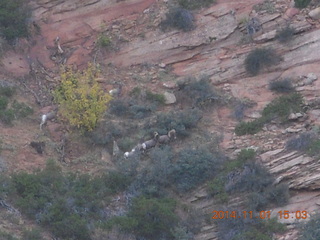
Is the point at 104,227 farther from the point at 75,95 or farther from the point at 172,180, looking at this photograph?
the point at 75,95

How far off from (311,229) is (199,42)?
7.52 m

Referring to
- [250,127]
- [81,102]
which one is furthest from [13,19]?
[250,127]

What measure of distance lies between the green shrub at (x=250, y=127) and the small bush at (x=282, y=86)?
1.40 metres

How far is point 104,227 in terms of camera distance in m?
20.6

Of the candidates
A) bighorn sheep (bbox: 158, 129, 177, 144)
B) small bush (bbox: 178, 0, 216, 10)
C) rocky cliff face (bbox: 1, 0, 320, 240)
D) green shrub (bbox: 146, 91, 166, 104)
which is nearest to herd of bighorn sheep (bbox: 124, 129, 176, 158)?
bighorn sheep (bbox: 158, 129, 177, 144)

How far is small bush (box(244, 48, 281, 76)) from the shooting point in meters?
25.1

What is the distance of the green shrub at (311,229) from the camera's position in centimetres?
1992

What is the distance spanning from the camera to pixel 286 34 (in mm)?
25234

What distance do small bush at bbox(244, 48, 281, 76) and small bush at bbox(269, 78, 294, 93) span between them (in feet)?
2.25

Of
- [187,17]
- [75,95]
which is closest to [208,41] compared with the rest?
[187,17]

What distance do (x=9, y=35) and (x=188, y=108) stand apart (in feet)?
17.9

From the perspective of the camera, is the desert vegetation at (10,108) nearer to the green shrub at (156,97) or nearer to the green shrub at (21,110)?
the green shrub at (21,110)

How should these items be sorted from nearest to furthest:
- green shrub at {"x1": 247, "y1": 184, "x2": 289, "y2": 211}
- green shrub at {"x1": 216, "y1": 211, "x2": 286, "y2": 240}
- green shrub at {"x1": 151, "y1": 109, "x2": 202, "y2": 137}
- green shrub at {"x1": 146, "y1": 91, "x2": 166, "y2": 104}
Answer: green shrub at {"x1": 216, "y1": 211, "x2": 286, "y2": 240}
green shrub at {"x1": 247, "y1": 184, "x2": 289, "y2": 211}
green shrub at {"x1": 151, "y1": 109, "x2": 202, "y2": 137}
green shrub at {"x1": 146, "y1": 91, "x2": 166, "y2": 104}

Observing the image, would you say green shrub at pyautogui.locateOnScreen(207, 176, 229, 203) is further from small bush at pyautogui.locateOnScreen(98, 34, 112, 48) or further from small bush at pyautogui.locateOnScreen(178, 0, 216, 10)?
small bush at pyautogui.locateOnScreen(178, 0, 216, 10)
